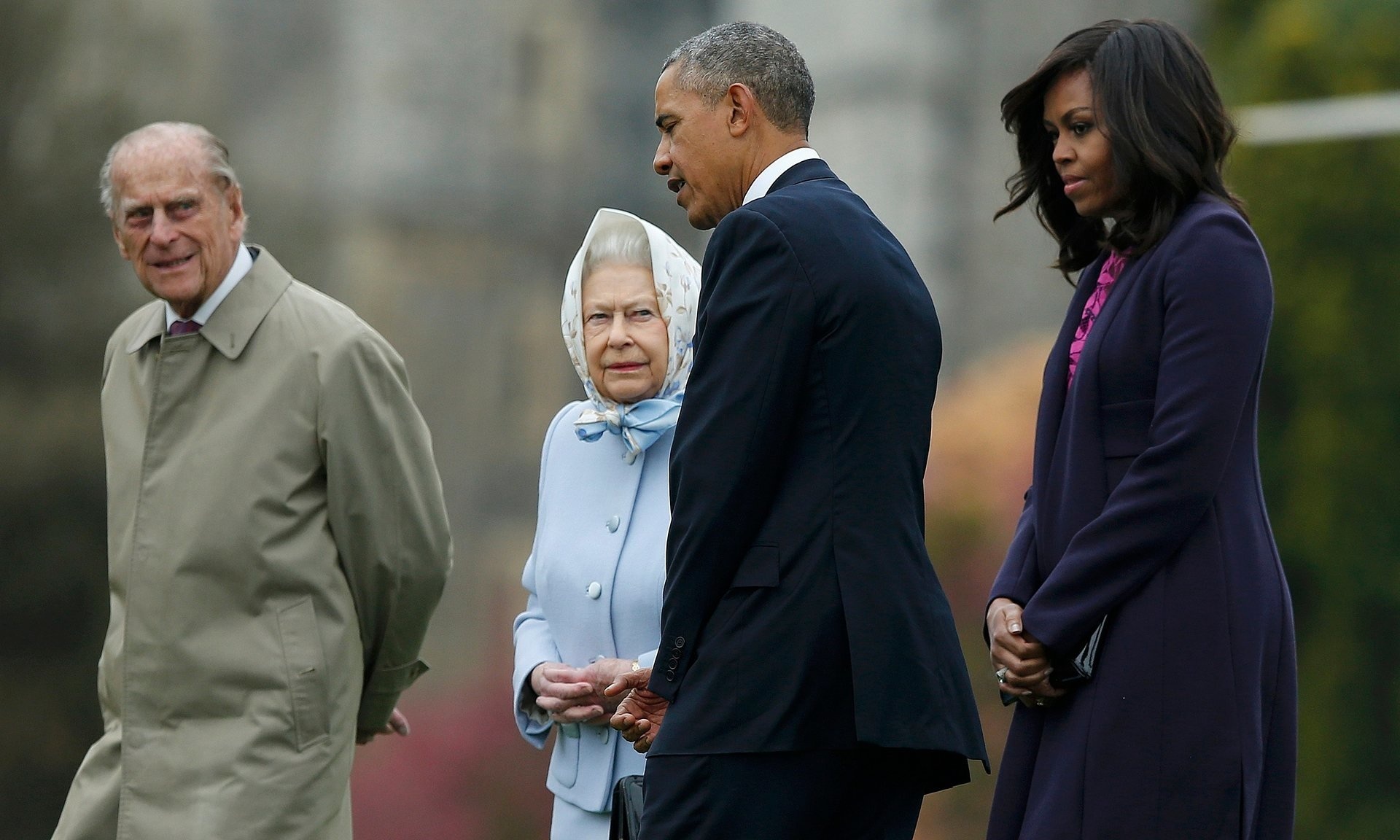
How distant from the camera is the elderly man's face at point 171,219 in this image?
12.3 ft

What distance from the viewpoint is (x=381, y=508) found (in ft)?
12.2

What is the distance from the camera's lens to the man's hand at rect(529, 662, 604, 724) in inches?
127

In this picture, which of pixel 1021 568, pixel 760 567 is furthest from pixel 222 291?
pixel 1021 568

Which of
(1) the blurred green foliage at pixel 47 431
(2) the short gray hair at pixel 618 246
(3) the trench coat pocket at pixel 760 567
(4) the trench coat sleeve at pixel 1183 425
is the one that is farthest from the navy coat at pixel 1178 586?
(1) the blurred green foliage at pixel 47 431

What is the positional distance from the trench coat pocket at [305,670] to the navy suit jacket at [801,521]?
1.20m

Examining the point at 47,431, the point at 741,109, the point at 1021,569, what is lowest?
the point at 1021,569

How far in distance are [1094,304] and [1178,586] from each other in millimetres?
597

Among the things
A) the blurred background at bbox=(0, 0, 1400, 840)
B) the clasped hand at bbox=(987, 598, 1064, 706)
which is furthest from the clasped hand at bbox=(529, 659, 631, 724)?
the blurred background at bbox=(0, 0, 1400, 840)

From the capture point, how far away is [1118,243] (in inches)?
122

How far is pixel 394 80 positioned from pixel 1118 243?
382cm

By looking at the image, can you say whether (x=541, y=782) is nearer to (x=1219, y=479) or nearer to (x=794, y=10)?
(x=794, y=10)

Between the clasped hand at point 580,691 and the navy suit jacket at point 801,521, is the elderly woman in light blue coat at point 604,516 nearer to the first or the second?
the clasped hand at point 580,691

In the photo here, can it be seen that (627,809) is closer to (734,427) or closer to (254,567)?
(734,427)

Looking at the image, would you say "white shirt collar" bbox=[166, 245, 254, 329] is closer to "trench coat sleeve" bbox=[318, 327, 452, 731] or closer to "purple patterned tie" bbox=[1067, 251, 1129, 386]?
"trench coat sleeve" bbox=[318, 327, 452, 731]
